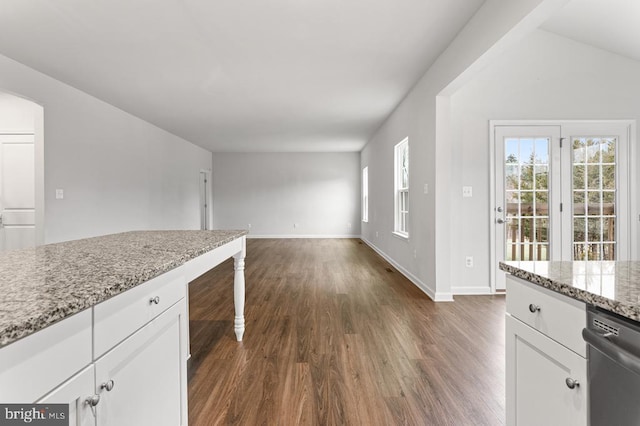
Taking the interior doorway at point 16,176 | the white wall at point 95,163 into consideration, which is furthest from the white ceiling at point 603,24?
the interior doorway at point 16,176

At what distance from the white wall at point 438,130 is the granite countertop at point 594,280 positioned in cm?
157

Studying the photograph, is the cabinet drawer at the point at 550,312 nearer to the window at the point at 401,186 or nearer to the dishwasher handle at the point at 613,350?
the dishwasher handle at the point at 613,350

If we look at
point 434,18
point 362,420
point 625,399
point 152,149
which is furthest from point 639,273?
point 152,149

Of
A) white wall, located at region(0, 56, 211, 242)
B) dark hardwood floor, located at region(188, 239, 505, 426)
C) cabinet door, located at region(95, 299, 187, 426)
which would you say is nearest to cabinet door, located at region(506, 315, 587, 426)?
dark hardwood floor, located at region(188, 239, 505, 426)

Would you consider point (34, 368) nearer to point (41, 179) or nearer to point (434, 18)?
point (434, 18)

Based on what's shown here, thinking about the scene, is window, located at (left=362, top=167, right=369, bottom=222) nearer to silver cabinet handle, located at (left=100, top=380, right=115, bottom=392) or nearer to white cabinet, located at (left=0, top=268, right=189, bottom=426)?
white cabinet, located at (left=0, top=268, right=189, bottom=426)

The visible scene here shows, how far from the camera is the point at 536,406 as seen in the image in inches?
41.9

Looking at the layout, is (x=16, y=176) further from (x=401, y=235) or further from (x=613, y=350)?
(x=613, y=350)

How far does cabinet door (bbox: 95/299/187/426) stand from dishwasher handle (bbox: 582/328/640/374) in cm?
123

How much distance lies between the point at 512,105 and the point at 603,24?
40.4 inches

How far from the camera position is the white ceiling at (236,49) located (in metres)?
2.56

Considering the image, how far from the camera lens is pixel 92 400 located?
766 mm

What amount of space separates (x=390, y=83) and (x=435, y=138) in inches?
43.1

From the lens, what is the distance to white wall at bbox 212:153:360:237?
9.87 m
